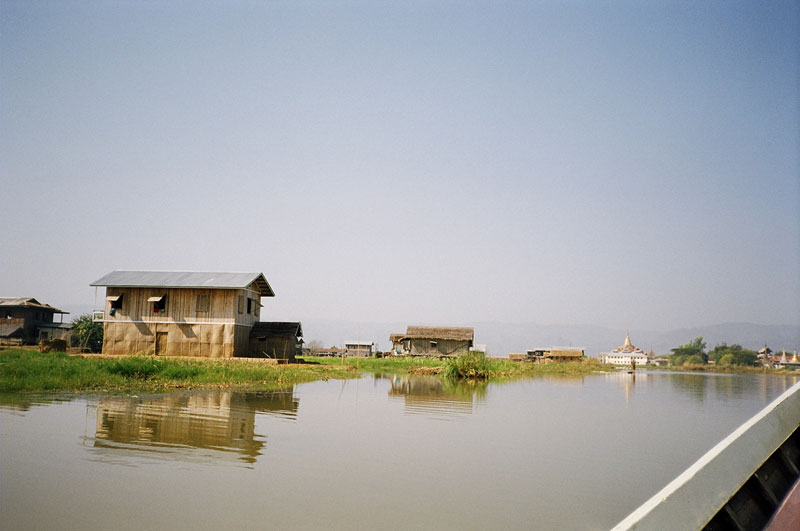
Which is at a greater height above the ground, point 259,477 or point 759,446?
point 759,446

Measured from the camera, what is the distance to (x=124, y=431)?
8742 millimetres

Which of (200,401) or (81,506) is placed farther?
(200,401)

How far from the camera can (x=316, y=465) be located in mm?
7352

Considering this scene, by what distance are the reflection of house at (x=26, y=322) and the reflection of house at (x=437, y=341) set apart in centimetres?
2814

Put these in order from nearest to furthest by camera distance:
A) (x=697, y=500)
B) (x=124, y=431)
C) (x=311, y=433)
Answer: (x=697, y=500)
(x=124, y=431)
(x=311, y=433)

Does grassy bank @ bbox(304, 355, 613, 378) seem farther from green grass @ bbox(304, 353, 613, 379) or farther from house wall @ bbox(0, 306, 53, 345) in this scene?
house wall @ bbox(0, 306, 53, 345)

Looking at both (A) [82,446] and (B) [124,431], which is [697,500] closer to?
(A) [82,446]

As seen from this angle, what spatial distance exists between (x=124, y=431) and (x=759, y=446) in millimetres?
8733

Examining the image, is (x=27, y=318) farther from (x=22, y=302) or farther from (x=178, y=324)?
(x=178, y=324)

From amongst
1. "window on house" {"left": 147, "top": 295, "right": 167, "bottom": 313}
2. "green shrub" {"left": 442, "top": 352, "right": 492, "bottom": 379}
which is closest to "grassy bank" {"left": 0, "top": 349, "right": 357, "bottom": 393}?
"green shrub" {"left": 442, "top": 352, "right": 492, "bottom": 379}

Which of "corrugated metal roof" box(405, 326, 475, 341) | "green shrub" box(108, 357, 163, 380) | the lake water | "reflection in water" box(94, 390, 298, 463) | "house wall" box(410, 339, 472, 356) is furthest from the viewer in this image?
"corrugated metal roof" box(405, 326, 475, 341)

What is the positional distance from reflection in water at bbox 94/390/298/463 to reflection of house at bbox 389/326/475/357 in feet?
114

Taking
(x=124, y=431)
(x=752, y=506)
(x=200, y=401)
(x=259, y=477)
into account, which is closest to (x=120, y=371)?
(x=200, y=401)

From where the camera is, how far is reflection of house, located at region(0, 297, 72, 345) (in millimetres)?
45094
